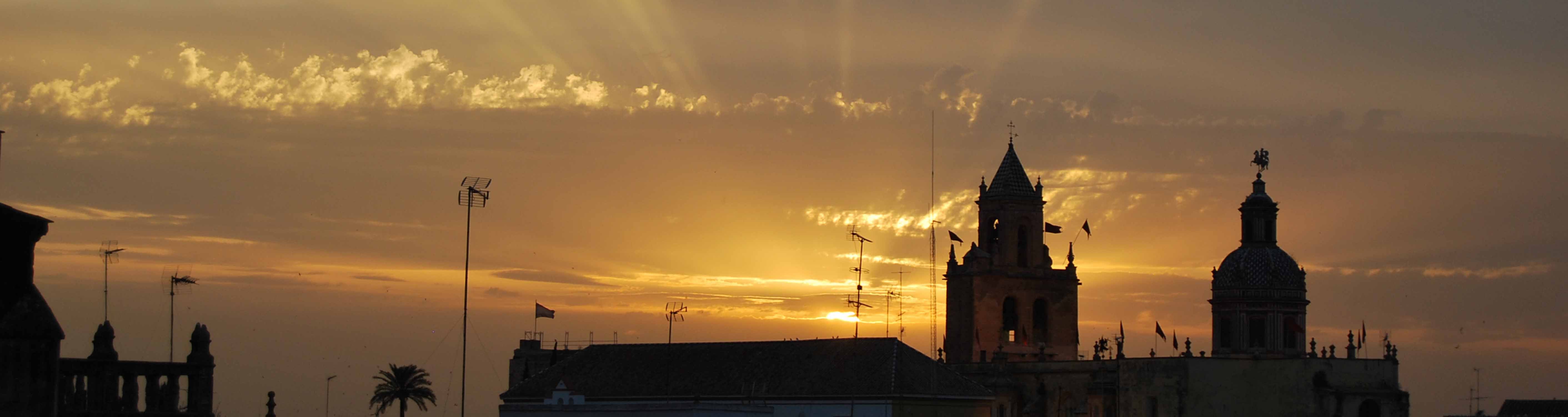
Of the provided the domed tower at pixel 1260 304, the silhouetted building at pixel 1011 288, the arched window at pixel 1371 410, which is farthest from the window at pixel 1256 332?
the silhouetted building at pixel 1011 288

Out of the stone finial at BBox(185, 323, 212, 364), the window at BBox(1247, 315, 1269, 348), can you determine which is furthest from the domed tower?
the stone finial at BBox(185, 323, 212, 364)

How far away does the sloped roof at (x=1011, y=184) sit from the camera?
332 feet

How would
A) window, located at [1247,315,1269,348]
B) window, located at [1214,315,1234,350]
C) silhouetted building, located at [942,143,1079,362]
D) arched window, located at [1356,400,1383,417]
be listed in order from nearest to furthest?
arched window, located at [1356,400,1383,417] < window, located at [1247,315,1269,348] < window, located at [1214,315,1234,350] < silhouetted building, located at [942,143,1079,362]

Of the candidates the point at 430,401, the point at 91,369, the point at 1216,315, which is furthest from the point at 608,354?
the point at 91,369

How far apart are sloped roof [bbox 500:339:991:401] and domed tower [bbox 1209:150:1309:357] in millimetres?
12446

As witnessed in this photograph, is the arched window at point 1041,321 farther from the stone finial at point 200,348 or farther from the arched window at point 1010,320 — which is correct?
the stone finial at point 200,348

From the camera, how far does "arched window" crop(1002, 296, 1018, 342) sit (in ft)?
Result: 330

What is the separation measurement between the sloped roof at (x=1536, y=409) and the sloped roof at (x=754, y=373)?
Result: 3047 inches

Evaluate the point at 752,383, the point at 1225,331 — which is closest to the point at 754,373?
the point at 752,383

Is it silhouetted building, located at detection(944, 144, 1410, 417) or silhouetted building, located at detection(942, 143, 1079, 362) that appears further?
silhouetted building, located at detection(942, 143, 1079, 362)

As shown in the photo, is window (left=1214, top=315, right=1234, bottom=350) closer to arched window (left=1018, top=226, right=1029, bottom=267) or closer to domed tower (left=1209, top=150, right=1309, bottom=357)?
domed tower (left=1209, top=150, right=1309, bottom=357)

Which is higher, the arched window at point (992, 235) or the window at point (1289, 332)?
the arched window at point (992, 235)

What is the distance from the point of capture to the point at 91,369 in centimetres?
3394

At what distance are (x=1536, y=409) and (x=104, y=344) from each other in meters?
138
